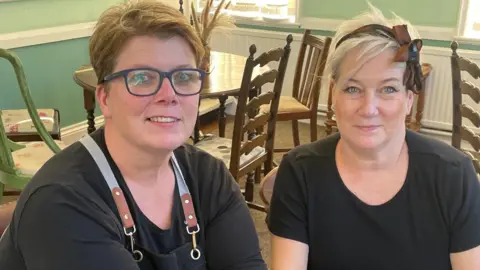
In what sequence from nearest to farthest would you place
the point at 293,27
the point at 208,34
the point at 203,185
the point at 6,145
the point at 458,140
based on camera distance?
the point at 203,185 → the point at 6,145 → the point at 458,140 → the point at 208,34 → the point at 293,27

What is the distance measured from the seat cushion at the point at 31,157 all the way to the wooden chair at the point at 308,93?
1454mm

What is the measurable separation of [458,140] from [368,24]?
1394 mm

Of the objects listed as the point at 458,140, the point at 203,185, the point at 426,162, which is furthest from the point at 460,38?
the point at 203,185

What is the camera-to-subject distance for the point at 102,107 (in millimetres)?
1135

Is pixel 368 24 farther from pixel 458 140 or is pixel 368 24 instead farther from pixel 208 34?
pixel 208 34

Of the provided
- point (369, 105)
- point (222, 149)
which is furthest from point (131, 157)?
point (222, 149)

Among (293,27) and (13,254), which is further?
(293,27)

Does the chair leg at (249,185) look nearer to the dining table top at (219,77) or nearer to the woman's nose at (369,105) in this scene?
the dining table top at (219,77)

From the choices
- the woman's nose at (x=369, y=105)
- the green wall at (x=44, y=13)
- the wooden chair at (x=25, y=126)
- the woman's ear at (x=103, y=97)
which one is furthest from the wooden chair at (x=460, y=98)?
the green wall at (x=44, y=13)

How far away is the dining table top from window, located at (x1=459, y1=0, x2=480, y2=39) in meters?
1.56

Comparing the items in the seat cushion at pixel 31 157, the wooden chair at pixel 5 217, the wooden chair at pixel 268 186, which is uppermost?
the wooden chair at pixel 5 217

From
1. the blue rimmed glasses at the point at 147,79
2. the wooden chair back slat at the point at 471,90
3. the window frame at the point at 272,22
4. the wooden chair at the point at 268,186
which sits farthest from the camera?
the window frame at the point at 272,22

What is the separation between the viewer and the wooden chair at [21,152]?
226 centimetres

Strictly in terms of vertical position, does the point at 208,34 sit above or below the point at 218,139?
above
